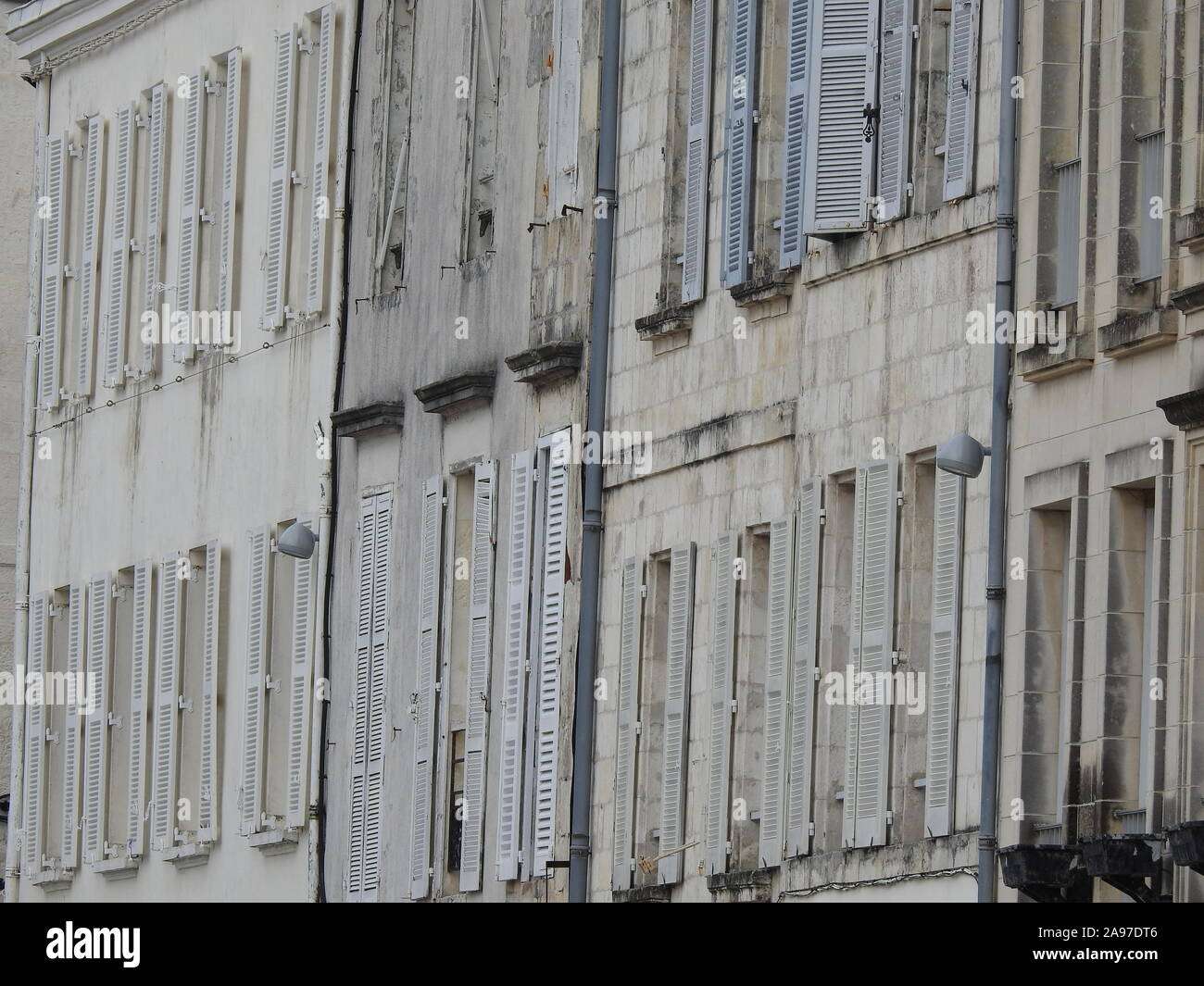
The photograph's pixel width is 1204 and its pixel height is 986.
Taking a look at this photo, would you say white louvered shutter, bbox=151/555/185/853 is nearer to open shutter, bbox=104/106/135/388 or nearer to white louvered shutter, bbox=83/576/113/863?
white louvered shutter, bbox=83/576/113/863

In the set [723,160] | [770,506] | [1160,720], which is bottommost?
[1160,720]

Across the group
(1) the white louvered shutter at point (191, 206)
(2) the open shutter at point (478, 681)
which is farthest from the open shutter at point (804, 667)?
(1) the white louvered shutter at point (191, 206)

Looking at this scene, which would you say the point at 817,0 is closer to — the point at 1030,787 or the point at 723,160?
the point at 723,160

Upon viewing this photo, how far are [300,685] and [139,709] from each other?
350cm

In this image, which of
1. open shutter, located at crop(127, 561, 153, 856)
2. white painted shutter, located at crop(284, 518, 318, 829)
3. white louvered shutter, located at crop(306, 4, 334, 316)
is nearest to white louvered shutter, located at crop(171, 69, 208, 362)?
open shutter, located at crop(127, 561, 153, 856)

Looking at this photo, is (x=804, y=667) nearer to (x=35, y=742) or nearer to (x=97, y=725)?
(x=97, y=725)

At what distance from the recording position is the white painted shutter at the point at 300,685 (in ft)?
132

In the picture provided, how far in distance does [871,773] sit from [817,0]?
210 inches

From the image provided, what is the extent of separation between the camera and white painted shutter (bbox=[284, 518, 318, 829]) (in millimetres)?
40312

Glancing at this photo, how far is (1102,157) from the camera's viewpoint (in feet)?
94.5

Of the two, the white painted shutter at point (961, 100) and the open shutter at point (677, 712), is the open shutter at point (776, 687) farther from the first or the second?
the white painted shutter at point (961, 100)

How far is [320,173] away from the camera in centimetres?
4119
